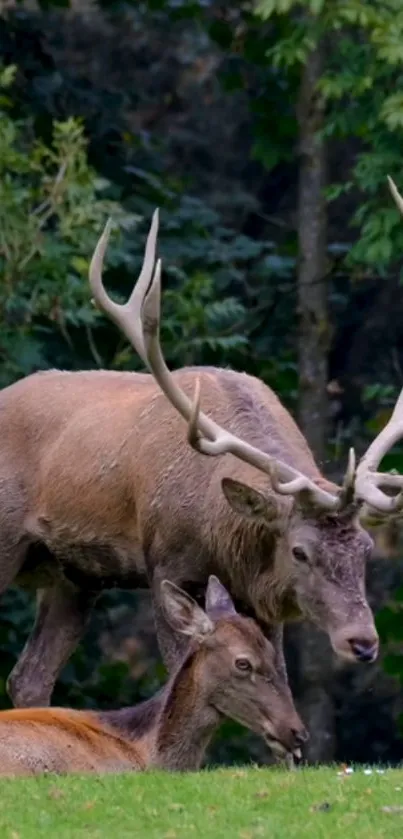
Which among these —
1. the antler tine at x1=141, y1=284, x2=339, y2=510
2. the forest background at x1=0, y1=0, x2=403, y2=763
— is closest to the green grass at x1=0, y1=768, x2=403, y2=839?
the antler tine at x1=141, y1=284, x2=339, y2=510

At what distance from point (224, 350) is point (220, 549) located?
17.5ft

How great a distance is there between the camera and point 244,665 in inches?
425

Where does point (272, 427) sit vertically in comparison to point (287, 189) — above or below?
below

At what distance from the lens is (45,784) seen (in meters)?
9.44

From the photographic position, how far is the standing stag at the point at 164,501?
1094 centimetres

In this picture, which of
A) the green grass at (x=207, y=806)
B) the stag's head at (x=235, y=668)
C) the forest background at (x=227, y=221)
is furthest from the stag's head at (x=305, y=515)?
the forest background at (x=227, y=221)

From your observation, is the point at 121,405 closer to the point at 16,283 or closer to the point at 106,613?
the point at 16,283

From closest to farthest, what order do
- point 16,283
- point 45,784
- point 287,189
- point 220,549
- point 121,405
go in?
point 45,784 → point 220,549 → point 121,405 → point 16,283 → point 287,189

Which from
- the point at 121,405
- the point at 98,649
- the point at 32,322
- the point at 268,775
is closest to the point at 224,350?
the point at 32,322

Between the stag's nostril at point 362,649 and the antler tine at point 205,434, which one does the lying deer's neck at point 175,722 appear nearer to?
the stag's nostril at point 362,649

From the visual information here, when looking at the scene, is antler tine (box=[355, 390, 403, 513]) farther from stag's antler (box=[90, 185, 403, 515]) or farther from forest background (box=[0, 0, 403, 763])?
forest background (box=[0, 0, 403, 763])

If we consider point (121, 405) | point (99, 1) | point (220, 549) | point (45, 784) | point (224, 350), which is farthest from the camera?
point (99, 1)

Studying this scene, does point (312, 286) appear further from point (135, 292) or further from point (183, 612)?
point (183, 612)

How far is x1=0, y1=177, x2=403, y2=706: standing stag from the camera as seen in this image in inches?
431
